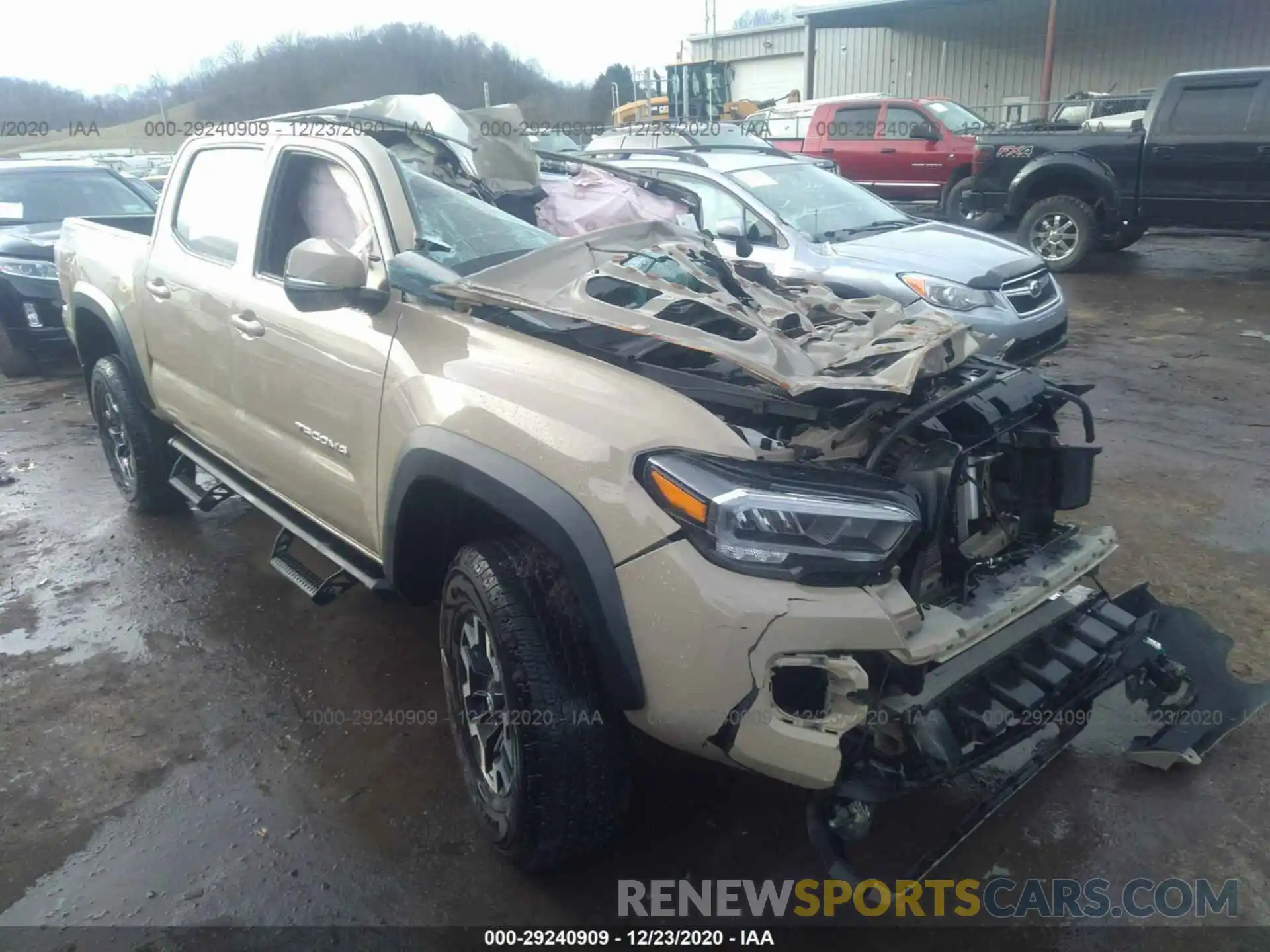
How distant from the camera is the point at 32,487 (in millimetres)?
5586

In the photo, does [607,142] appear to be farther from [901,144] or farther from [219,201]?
[219,201]

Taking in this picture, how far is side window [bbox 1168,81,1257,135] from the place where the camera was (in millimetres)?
9477

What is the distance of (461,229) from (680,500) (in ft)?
5.31

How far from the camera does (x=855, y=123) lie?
13953 millimetres

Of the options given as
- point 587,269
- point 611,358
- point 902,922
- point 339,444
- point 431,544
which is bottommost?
point 902,922

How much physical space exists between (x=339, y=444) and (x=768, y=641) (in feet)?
5.54

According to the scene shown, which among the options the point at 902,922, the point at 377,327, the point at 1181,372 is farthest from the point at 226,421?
the point at 1181,372

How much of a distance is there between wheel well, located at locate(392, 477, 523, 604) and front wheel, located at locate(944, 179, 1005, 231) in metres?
9.54

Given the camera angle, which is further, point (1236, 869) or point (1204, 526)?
point (1204, 526)

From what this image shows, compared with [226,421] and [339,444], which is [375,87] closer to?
[226,421]

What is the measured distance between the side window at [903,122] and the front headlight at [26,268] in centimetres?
1081

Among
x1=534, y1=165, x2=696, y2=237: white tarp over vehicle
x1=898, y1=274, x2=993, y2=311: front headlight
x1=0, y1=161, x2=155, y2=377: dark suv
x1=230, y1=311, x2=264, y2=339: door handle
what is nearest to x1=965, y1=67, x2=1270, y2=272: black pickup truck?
x1=898, y1=274, x2=993, y2=311: front headlight

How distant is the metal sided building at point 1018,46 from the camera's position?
69.5 feet
